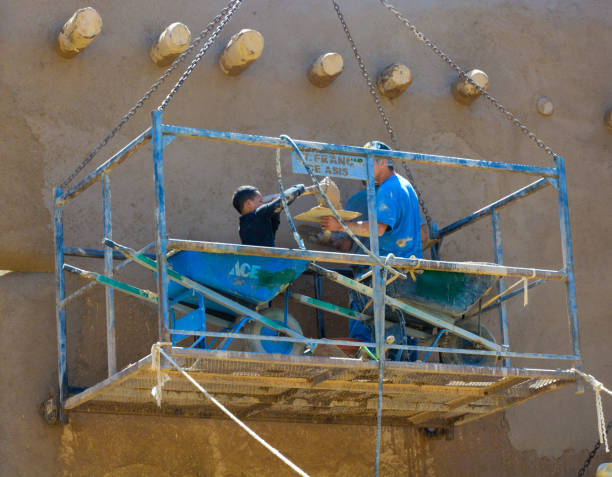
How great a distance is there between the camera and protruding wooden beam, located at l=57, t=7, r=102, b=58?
30.0 ft

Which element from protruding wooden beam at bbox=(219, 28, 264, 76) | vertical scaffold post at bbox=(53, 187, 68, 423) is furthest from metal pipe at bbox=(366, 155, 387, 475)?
vertical scaffold post at bbox=(53, 187, 68, 423)

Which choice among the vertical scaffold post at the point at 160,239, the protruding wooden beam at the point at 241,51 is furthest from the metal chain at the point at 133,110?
the vertical scaffold post at the point at 160,239

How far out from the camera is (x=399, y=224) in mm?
9047

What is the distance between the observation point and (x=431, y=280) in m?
8.80

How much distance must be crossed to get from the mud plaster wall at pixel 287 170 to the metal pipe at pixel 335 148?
1.59 m

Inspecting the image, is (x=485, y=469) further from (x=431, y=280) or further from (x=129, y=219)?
(x=129, y=219)

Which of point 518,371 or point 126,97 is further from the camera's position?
point 126,97

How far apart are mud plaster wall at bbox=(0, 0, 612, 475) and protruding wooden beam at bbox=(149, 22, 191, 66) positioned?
193 millimetres

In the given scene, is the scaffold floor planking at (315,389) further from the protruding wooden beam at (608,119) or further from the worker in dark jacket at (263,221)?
the protruding wooden beam at (608,119)

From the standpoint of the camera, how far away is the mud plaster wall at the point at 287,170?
30.2 ft

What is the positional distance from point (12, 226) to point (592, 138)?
5654 mm

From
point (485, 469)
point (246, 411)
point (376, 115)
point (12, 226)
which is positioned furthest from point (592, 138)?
point (12, 226)

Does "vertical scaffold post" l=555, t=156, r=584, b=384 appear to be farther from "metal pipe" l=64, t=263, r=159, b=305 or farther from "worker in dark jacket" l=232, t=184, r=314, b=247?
"metal pipe" l=64, t=263, r=159, b=305

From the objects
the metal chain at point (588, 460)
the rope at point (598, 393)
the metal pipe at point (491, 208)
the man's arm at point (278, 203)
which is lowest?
the metal chain at point (588, 460)
